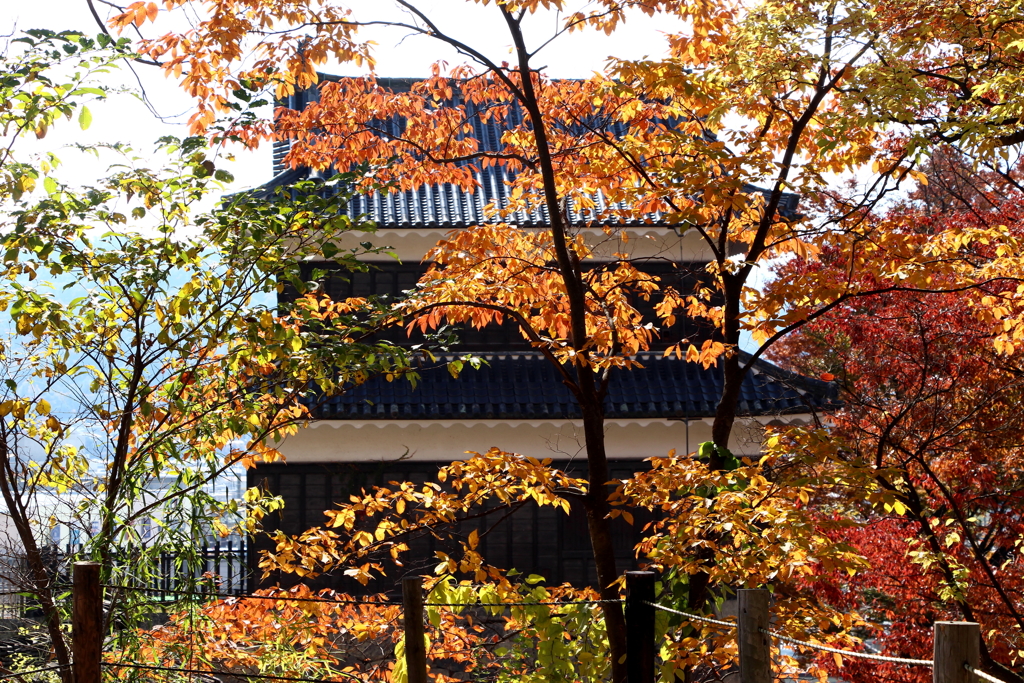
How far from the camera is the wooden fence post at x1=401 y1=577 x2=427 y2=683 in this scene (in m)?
3.99

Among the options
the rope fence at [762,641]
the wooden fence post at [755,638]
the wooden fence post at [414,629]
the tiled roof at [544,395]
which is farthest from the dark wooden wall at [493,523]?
the wooden fence post at [755,638]

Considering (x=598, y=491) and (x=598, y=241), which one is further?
(x=598, y=241)

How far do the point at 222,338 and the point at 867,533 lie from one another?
693cm

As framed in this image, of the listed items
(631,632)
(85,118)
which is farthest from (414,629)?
(85,118)

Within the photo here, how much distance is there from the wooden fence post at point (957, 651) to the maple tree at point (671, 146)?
2265mm

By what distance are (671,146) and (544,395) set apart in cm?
612

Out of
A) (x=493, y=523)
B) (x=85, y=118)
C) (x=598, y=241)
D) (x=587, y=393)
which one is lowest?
(x=493, y=523)

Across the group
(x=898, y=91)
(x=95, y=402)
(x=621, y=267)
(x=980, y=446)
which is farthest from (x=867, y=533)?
(x=95, y=402)

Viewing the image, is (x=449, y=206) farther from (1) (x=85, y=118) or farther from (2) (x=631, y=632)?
(2) (x=631, y=632)

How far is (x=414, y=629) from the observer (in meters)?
4.00

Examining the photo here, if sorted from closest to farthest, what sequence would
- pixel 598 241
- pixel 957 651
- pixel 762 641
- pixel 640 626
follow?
1. pixel 957 651
2. pixel 762 641
3. pixel 640 626
4. pixel 598 241

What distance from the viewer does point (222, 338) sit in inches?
170

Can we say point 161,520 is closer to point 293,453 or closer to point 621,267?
point 621,267

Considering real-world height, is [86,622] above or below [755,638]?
above
